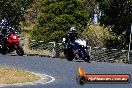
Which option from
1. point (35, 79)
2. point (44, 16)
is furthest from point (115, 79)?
point (44, 16)

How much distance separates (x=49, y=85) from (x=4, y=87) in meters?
1.68

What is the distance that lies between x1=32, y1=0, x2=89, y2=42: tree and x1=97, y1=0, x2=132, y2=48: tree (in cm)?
351

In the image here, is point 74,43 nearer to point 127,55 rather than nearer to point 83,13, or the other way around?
point 127,55

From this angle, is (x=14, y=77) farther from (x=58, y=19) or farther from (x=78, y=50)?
(x=58, y=19)

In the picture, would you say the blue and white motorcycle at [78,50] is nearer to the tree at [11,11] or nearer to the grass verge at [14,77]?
the grass verge at [14,77]

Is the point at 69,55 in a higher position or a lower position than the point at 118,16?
lower

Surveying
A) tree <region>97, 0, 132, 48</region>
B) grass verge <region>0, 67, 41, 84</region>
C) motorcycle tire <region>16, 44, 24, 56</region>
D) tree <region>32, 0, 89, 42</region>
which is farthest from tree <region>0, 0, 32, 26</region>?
grass verge <region>0, 67, 41, 84</region>

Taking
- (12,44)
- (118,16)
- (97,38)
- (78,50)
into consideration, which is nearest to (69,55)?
(78,50)

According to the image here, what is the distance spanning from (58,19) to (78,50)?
1180 cm

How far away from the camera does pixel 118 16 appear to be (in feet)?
112

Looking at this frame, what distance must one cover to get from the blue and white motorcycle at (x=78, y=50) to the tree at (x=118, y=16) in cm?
816

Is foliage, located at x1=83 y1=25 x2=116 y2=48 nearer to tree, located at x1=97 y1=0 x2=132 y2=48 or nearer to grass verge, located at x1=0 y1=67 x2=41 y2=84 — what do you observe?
tree, located at x1=97 y1=0 x2=132 y2=48

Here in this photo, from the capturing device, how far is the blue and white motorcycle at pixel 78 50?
25.1m

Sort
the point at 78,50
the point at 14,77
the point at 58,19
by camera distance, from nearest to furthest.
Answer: the point at 14,77, the point at 78,50, the point at 58,19
